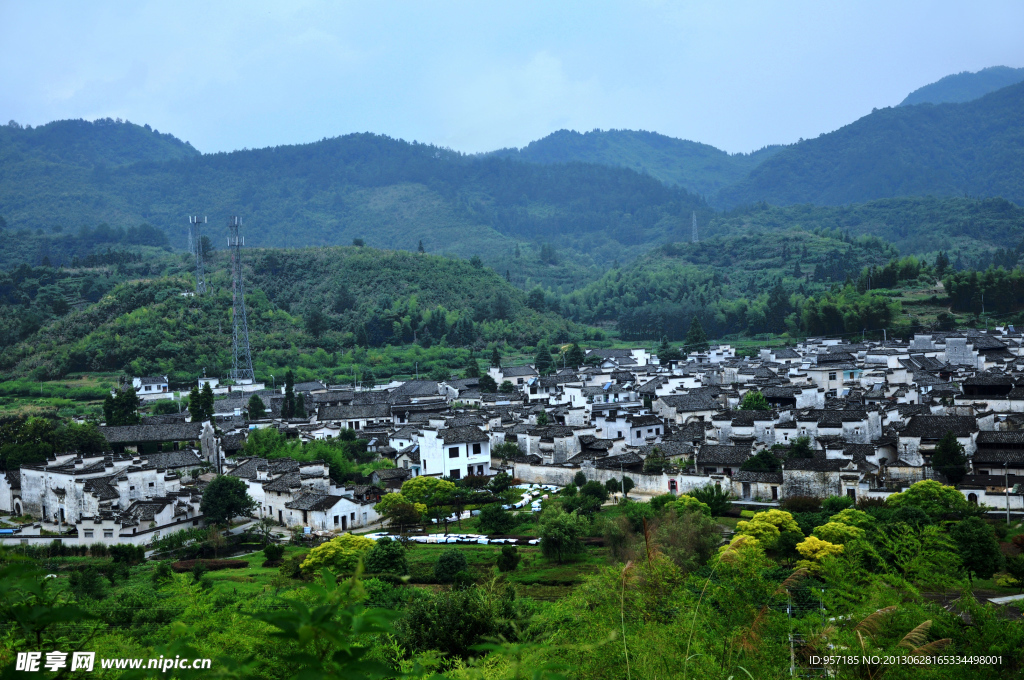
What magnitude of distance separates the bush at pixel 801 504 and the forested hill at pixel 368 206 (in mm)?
117753

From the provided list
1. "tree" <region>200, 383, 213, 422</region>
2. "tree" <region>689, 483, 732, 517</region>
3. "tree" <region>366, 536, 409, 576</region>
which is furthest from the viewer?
"tree" <region>200, 383, 213, 422</region>

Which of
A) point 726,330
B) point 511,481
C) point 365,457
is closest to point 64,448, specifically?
point 365,457

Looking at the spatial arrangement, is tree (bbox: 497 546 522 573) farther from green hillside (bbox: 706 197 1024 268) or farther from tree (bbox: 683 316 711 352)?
green hillside (bbox: 706 197 1024 268)

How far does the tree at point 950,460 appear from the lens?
24203 mm

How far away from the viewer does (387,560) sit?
20531mm

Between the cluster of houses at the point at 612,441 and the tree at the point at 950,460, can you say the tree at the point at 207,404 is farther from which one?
the tree at the point at 950,460

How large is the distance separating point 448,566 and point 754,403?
18.8 metres

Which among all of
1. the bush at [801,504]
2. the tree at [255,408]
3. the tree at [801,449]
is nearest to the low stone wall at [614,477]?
the tree at [801,449]

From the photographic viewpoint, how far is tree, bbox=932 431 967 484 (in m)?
24.2

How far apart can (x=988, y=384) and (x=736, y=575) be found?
74.5 ft

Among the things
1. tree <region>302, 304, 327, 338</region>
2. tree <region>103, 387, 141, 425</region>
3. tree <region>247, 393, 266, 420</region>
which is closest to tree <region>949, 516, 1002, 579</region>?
tree <region>247, 393, 266, 420</region>

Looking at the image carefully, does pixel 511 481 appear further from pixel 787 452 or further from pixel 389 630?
pixel 389 630

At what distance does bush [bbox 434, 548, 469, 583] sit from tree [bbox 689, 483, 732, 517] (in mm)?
8250

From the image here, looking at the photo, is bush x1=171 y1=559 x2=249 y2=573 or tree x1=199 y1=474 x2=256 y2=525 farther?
tree x1=199 y1=474 x2=256 y2=525
